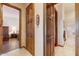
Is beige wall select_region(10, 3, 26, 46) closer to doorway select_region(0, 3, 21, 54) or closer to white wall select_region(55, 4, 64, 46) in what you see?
doorway select_region(0, 3, 21, 54)

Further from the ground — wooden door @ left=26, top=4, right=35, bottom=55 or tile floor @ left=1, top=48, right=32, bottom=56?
wooden door @ left=26, top=4, right=35, bottom=55

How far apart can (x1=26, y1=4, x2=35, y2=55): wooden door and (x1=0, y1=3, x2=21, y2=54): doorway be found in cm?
12

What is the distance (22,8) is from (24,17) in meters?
0.13

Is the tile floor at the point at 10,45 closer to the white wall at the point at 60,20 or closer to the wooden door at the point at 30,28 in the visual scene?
the wooden door at the point at 30,28

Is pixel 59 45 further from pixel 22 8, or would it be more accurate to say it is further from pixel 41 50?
pixel 22 8

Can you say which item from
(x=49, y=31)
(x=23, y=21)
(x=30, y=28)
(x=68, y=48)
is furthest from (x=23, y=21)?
(x=68, y=48)

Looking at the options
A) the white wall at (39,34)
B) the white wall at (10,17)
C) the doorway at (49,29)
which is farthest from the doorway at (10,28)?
the doorway at (49,29)

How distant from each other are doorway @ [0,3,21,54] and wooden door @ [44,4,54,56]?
0.40m

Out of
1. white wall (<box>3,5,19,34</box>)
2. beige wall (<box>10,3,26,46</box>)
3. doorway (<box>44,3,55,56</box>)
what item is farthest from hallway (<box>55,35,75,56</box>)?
white wall (<box>3,5,19,34</box>)

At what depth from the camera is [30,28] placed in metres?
2.08

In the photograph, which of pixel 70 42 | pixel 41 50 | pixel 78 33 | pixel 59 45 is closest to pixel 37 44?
pixel 41 50

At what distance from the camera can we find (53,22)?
205cm

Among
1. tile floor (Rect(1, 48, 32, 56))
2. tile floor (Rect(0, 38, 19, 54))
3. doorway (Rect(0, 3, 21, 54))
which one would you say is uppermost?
doorway (Rect(0, 3, 21, 54))

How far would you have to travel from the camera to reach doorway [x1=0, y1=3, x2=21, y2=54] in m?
2.02
